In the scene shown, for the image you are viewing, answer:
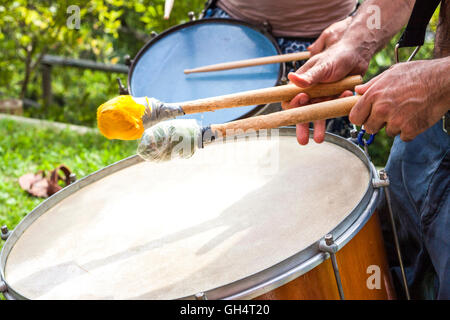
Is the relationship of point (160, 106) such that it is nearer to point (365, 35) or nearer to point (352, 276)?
point (352, 276)

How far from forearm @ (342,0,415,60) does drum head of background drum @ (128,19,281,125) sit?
392 millimetres

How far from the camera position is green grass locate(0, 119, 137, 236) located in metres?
3.18

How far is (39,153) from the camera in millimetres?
3803

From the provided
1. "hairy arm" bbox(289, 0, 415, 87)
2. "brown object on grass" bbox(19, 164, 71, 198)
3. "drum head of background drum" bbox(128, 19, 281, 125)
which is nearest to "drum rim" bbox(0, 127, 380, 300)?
"hairy arm" bbox(289, 0, 415, 87)

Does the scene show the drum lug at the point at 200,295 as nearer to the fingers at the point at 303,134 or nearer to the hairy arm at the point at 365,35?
the fingers at the point at 303,134

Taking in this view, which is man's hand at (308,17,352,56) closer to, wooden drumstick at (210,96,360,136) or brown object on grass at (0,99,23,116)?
wooden drumstick at (210,96,360,136)

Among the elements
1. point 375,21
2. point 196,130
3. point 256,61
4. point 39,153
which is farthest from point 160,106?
point 39,153

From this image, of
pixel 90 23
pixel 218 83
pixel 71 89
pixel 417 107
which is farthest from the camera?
pixel 71 89

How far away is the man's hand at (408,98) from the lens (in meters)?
1.41

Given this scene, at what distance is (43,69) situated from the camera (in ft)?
18.1

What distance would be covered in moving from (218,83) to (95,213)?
858 millimetres
